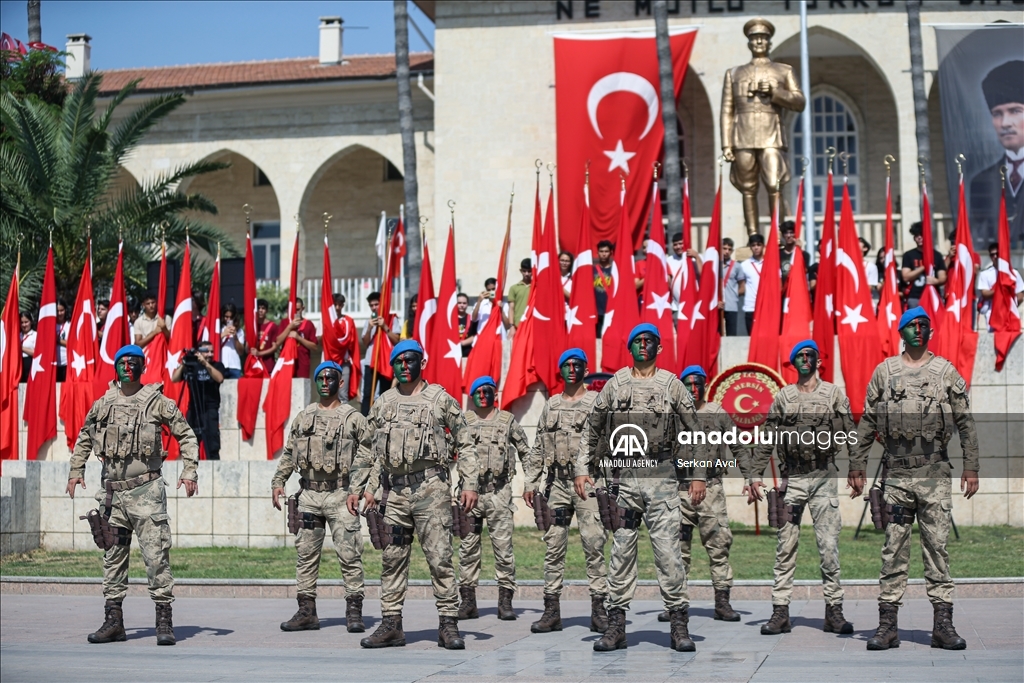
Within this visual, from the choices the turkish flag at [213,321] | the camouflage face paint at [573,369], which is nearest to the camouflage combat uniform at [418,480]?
the camouflage face paint at [573,369]

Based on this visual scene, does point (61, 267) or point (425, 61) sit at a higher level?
point (425, 61)

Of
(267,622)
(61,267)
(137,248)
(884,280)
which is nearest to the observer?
(267,622)

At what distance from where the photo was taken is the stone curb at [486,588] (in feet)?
40.7

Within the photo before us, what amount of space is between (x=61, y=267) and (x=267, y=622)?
39.5 feet

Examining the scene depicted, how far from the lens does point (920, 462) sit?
989 cm

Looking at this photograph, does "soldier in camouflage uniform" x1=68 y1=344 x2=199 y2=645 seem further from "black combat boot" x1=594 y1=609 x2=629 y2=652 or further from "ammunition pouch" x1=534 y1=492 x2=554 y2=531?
"black combat boot" x1=594 y1=609 x2=629 y2=652

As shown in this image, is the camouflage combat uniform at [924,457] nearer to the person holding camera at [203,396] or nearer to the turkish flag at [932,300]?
the turkish flag at [932,300]

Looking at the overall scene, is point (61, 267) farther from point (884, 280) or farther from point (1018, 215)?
point (1018, 215)

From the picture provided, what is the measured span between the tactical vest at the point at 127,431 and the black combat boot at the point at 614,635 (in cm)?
381

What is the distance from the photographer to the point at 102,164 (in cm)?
2330

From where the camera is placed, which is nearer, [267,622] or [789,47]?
[267,622]

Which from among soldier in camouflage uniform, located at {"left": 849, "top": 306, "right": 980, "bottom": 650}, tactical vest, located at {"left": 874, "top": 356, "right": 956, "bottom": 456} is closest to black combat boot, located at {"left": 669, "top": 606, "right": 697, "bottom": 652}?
soldier in camouflage uniform, located at {"left": 849, "top": 306, "right": 980, "bottom": 650}

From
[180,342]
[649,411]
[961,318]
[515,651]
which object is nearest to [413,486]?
[515,651]

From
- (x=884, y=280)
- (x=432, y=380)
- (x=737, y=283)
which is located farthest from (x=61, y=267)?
(x=884, y=280)
